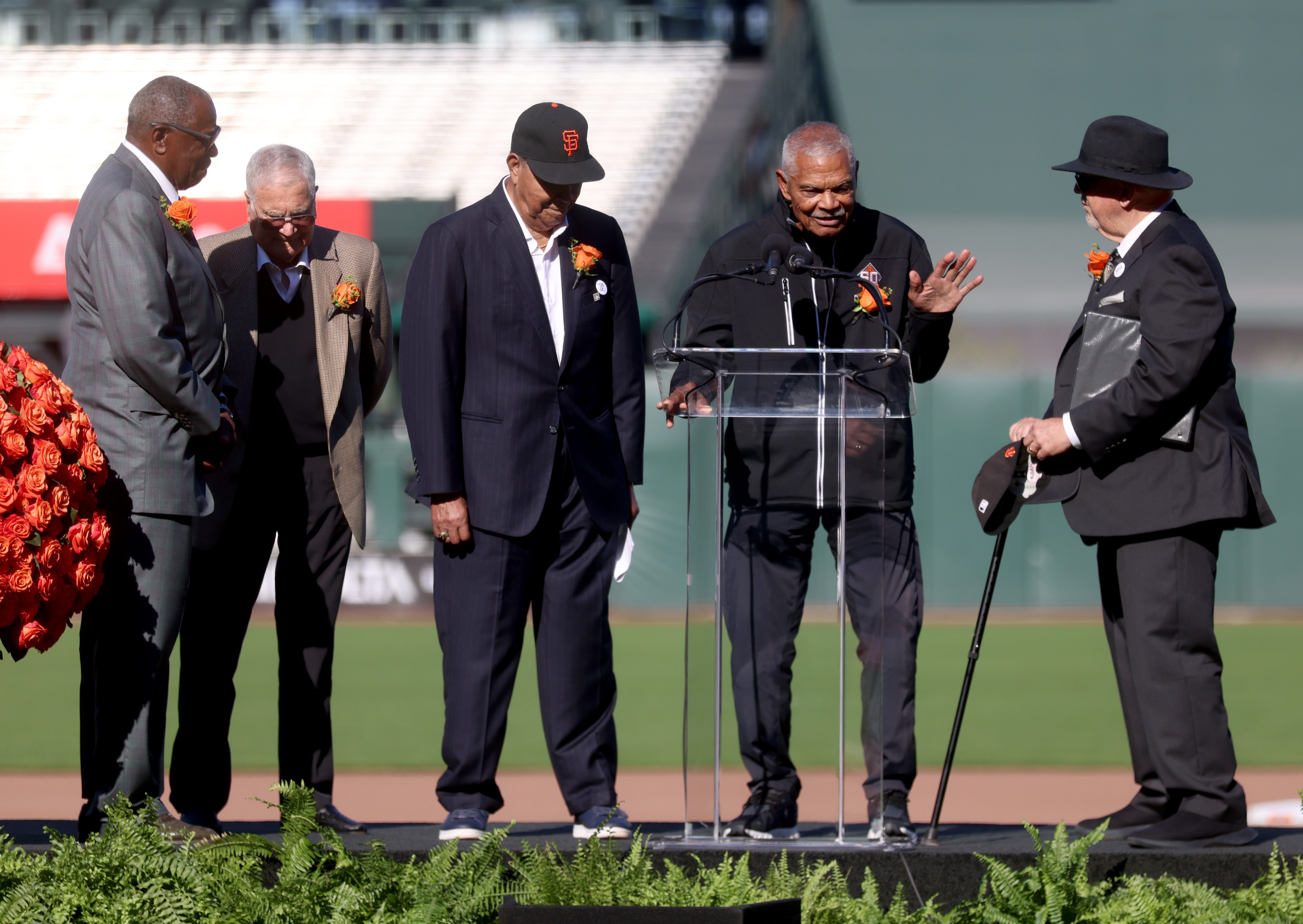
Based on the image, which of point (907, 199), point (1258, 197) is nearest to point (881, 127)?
point (907, 199)

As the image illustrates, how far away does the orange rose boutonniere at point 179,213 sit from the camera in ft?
13.9

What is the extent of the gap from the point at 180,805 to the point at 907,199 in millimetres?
21071

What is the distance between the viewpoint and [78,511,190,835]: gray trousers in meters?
4.14

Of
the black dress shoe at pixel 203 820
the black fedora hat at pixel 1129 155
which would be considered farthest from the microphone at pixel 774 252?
the black dress shoe at pixel 203 820

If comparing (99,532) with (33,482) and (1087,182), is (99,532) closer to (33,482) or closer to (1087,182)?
(33,482)

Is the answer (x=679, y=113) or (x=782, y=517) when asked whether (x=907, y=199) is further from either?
(x=782, y=517)

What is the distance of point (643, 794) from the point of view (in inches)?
314

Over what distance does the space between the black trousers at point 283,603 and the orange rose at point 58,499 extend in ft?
2.46

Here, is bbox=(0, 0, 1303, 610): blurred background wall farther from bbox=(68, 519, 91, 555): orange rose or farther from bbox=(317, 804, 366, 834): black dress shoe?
bbox=(68, 519, 91, 555): orange rose

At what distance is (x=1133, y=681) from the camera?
449 centimetres

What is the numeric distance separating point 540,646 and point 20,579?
141 cm

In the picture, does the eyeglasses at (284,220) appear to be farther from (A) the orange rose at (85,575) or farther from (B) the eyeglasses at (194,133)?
(A) the orange rose at (85,575)

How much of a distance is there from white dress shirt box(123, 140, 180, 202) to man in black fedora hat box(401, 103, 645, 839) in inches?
26.6

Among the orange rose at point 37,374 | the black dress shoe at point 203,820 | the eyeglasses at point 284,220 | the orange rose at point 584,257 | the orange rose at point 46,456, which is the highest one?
the eyeglasses at point 284,220
